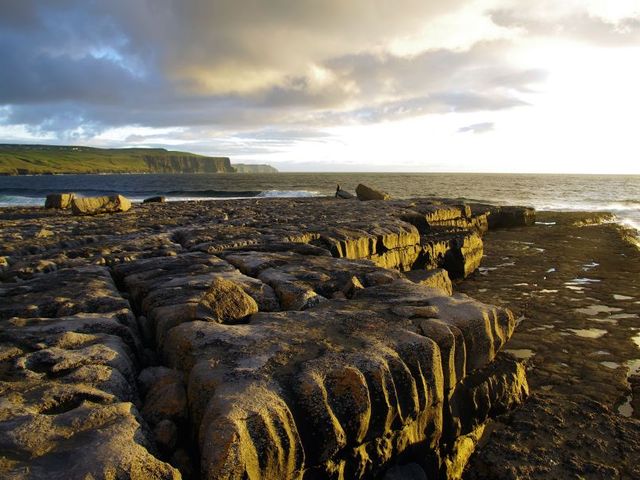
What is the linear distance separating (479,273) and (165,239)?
402 inches

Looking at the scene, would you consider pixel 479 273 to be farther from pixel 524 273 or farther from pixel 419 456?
pixel 419 456

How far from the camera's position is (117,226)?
13.0 meters

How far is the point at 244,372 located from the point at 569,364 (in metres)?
6.23

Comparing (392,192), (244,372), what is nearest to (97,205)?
(244,372)

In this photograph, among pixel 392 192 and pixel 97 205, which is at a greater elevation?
pixel 97 205

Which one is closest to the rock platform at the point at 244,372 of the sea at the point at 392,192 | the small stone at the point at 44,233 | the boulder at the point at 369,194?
the small stone at the point at 44,233

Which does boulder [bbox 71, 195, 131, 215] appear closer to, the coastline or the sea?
the coastline

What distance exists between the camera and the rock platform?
289 centimetres

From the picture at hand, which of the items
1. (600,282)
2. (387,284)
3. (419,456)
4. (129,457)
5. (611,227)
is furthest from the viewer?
(611,227)

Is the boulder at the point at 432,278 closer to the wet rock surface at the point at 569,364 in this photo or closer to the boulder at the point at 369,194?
the wet rock surface at the point at 569,364

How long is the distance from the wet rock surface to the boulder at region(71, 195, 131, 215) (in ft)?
49.0

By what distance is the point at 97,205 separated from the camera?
60.5 ft

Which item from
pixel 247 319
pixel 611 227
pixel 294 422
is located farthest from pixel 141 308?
pixel 611 227

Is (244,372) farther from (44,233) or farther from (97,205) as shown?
(97,205)
